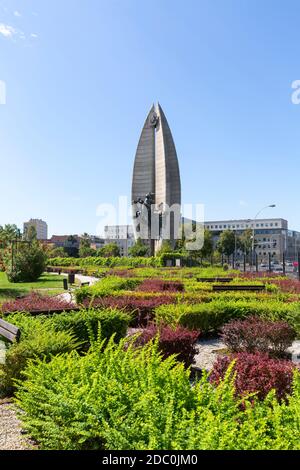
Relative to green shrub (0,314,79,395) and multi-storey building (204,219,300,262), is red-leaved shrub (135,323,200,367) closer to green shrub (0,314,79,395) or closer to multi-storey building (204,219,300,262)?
green shrub (0,314,79,395)

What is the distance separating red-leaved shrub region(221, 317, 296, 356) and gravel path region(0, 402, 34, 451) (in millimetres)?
4115

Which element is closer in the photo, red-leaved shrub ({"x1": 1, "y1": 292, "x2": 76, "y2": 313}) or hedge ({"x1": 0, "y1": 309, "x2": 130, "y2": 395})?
hedge ({"x1": 0, "y1": 309, "x2": 130, "y2": 395})

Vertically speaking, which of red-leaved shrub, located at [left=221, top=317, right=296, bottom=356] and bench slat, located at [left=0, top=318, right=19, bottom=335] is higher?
bench slat, located at [left=0, top=318, right=19, bottom=335]

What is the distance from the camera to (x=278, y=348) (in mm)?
7594

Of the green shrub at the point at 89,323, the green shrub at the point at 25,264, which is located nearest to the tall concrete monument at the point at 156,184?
the green shrub at the point at 25,264

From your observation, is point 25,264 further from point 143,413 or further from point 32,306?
point 143,413

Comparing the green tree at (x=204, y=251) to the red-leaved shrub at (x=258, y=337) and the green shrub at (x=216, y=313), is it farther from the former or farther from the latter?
the red-leaved shrub at (x=258, y=337)

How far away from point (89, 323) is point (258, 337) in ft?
9.74

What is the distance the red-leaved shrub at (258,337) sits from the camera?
729 cm

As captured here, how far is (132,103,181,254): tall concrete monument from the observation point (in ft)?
231

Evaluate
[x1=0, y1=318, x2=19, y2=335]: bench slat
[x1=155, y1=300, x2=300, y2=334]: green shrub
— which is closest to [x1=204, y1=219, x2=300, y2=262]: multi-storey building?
[x1=155, y1=300, x2=300, y2=334]: green shrub

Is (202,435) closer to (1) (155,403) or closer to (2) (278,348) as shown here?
(1) (155,403)

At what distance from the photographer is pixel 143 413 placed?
3.23 metres
